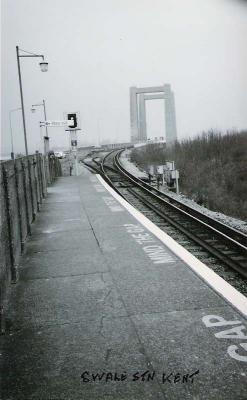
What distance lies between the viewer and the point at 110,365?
402 centimetres

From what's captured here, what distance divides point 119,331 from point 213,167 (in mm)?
26117

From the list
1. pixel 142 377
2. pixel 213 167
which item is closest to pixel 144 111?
pixel 213 167

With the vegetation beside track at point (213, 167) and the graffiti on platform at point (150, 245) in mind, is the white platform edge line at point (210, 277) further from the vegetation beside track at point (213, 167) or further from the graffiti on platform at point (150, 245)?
the vegetation beside track at point (213, 167)

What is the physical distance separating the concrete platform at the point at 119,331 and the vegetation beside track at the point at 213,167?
13.3m

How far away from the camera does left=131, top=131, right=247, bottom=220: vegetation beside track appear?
69.8 feet

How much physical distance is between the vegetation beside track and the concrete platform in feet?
43.6

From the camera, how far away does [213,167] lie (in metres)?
29.9

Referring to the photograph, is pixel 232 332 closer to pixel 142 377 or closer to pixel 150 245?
pixel 142 377

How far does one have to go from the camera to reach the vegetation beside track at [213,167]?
21.3 metres

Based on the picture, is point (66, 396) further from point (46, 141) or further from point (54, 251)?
point (46, 141)

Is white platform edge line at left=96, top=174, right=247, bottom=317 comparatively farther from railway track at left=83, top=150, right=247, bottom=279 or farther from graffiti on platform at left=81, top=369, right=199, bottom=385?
graffiti on platform at left=81, top=369, right=199, bottom=385

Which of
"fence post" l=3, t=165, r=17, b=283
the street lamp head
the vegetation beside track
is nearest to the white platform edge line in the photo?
"fence post" l=3, t=165, r=17, b=283

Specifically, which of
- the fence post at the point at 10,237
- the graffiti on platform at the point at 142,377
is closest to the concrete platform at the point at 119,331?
the graffiti on platform at the point at 142,377

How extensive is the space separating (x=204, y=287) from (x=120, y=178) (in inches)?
797
